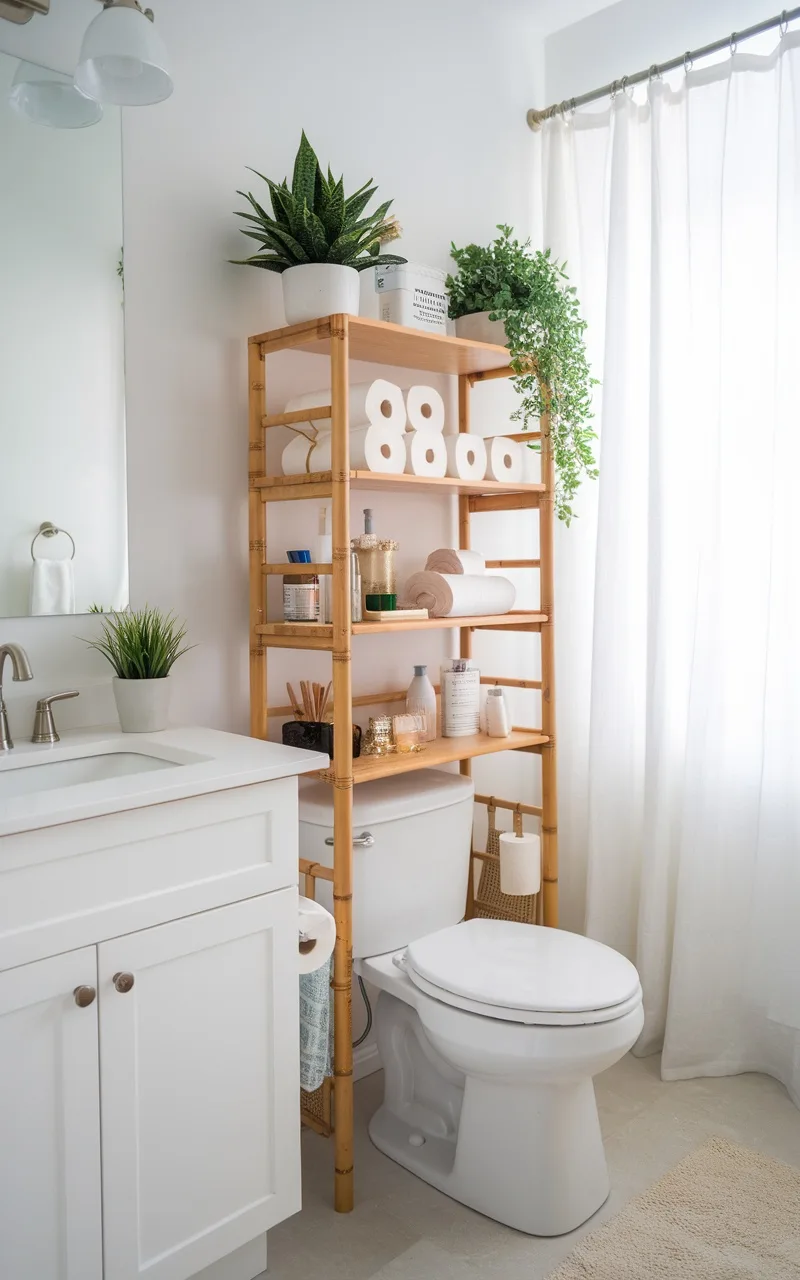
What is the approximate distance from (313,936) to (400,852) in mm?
394

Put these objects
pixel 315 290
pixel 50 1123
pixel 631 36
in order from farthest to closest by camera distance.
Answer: pixel 631 36 → pixel 315 290 → pixel 50 1123

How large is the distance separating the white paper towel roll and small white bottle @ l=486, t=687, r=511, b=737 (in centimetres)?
62

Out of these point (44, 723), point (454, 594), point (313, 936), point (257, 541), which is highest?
point (257, 541)

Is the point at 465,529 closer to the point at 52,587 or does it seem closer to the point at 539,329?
the point at 539,329

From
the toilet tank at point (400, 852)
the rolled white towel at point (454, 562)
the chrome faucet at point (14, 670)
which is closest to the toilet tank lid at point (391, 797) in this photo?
the toilet tank at point (400, 852)

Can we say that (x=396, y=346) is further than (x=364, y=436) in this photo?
Yes

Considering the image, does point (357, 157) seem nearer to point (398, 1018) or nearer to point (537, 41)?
point (537, 41)

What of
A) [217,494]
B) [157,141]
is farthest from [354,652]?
[157,141]

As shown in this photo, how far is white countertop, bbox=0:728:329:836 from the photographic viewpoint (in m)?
1.27

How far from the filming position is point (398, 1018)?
2074 mm

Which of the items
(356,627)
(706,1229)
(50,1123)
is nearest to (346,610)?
(356,627)

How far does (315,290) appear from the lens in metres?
1.88

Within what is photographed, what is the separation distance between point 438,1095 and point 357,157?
2150mm

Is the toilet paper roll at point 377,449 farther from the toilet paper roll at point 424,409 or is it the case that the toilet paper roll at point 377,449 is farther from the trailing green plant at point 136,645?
the trailing green plant at point 136,645
